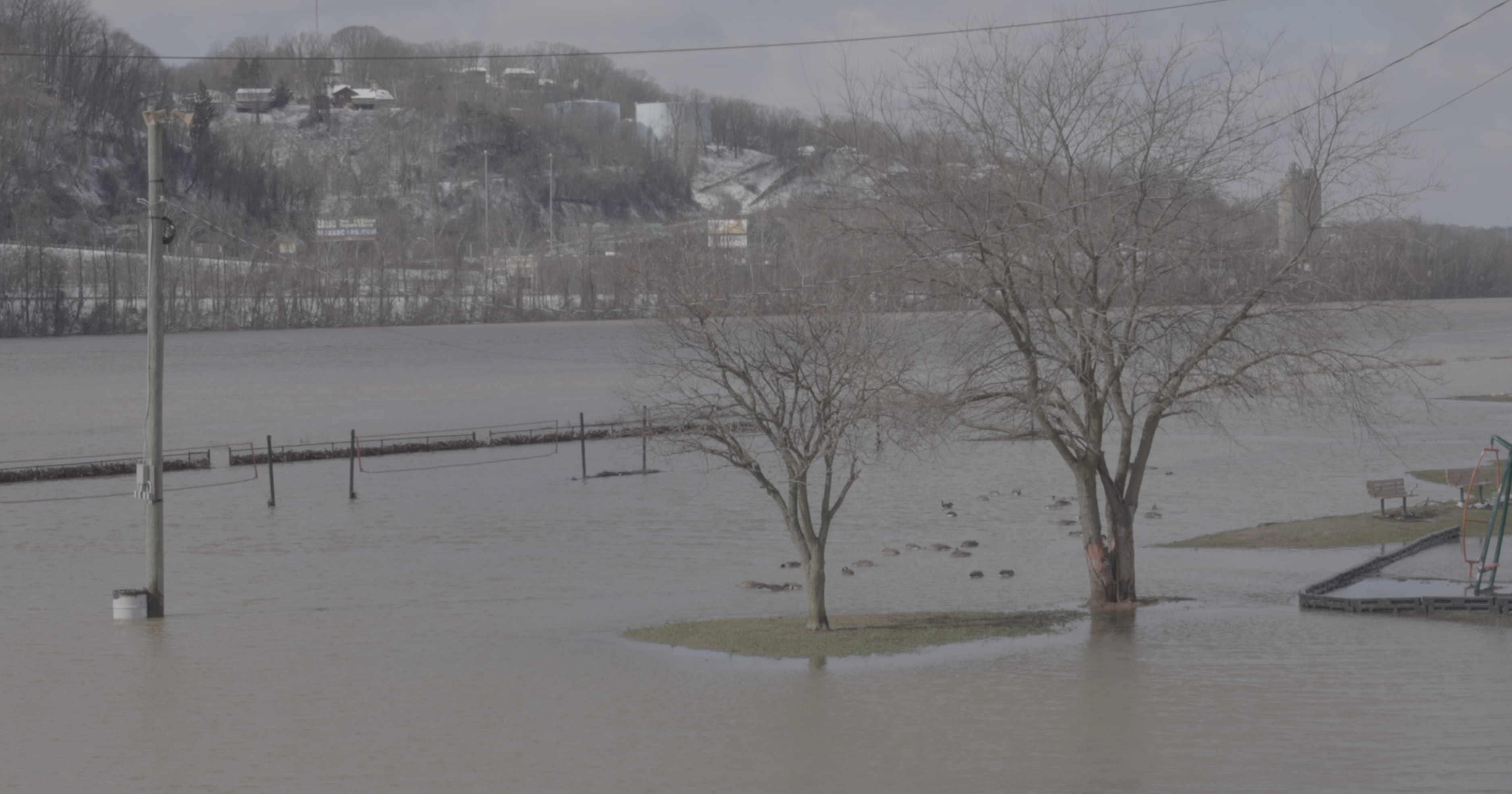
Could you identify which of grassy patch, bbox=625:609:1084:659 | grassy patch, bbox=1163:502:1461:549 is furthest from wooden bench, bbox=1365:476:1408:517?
grassy patch, bbox=625:609:1084:659

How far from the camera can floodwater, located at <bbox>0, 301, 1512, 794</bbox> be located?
14.0 meters

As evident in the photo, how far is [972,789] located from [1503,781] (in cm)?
408

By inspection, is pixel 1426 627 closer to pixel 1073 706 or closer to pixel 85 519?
pixel 1073 706

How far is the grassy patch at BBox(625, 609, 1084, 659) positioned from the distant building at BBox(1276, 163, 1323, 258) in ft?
18.2

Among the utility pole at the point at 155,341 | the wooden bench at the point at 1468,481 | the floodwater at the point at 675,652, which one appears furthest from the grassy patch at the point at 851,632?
the wooden bench at the point at 1468,481

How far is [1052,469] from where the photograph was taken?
43875 millimetres

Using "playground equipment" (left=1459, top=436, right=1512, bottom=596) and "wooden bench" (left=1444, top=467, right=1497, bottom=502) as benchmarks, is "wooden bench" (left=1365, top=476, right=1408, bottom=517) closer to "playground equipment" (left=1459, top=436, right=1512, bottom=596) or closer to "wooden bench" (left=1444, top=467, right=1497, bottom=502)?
"wooden bench" (left=1444, top=467, right=1497, bottom=502)

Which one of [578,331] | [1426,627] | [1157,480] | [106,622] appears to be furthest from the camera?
[578,331]

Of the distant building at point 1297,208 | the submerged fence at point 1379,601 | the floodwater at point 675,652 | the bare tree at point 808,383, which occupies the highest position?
the distant building at point 1297,208

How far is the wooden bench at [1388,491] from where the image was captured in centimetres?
2856

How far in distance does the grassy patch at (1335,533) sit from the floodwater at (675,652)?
2.62 ft

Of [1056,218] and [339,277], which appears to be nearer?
[1056,218]

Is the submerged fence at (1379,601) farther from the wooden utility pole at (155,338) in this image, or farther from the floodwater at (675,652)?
the wooden utility pole at (155,338)

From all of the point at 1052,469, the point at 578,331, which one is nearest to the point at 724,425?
the point at 1052,469
